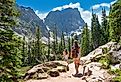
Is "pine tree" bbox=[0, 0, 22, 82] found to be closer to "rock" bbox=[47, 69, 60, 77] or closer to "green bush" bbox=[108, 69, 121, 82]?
"rock" bbox=[47, 69, 60, 77]

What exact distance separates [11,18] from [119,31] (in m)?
21.9

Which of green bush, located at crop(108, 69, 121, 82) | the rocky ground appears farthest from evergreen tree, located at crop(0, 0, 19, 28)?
green bush, located at crop(108, 69, 121, 82)

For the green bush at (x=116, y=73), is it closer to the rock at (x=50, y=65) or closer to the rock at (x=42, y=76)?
the rock at (x=42, y=76)

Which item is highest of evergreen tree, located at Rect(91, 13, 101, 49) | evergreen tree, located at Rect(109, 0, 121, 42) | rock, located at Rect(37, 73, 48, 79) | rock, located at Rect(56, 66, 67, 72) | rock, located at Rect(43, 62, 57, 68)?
evergreen tree, located at Rect(91, 13, 101, 49)

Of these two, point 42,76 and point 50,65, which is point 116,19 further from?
point 42,76

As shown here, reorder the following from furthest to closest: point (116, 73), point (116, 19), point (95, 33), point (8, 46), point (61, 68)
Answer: point (95, 33)
point (116, 19)
point (61, 68)
point (116, 73)
point (8, 46)

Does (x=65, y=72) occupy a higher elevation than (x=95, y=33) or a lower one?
lower

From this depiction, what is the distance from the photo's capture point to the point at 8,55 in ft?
56.9

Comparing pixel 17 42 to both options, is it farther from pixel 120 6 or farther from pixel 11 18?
pixel 120 6

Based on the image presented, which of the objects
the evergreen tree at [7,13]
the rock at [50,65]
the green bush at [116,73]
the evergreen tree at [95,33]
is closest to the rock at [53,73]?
the rock at [50,65]

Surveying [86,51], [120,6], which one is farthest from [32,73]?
[86,51]

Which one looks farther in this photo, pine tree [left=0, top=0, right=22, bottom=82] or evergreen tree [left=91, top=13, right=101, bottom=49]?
evergreen tree [left=91, top=13, right=101, bottom=49]

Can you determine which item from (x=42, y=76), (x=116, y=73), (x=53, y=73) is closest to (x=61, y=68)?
(x=53, y=73)

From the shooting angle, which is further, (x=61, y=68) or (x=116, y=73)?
(x=61, y=68)
